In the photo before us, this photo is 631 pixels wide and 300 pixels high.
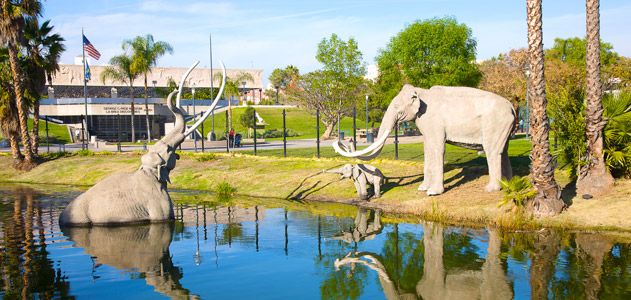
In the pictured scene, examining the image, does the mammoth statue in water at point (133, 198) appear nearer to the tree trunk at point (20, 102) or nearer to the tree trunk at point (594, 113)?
the tree trunk at point (594, 113)

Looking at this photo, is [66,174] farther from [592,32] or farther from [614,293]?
[614,293]

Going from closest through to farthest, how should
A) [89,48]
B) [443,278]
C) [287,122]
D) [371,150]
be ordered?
[443,278]
[371,150]
[89,48]
[287,122]

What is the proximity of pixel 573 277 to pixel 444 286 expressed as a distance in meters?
2.05

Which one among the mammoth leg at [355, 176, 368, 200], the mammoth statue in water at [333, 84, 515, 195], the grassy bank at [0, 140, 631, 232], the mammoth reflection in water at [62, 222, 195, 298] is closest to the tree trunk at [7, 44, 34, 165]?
the grassy bank at [0, 140, 631, 232]

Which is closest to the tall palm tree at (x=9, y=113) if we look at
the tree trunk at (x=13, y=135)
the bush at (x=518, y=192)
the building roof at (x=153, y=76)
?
the tree trunk at (x=13, y=135)

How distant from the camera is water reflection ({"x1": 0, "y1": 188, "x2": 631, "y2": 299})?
30.7ft

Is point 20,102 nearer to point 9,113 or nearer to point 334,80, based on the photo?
point 9,113

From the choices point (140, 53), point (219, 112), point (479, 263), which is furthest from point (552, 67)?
point (479, 263)

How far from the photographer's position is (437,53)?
44156 mm

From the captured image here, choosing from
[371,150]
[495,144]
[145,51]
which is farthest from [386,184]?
[145,51]

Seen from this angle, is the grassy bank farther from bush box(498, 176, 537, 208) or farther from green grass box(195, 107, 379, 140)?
green grass box(195, 107, 379, 140)

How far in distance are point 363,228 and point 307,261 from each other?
3.26 m

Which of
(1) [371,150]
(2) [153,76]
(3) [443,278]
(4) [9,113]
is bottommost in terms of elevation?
(3) [443,278]

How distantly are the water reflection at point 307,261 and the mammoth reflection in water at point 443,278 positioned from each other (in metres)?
0.02
